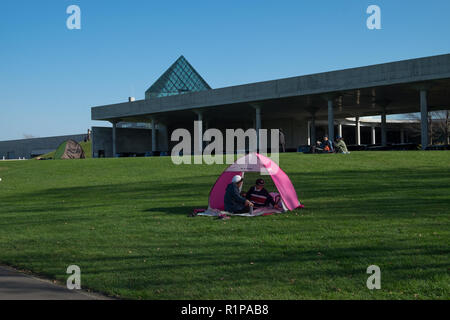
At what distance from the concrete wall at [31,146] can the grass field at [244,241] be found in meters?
59.0

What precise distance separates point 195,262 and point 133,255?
1.23 meters

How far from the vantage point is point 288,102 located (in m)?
40.6

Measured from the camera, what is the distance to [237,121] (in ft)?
191

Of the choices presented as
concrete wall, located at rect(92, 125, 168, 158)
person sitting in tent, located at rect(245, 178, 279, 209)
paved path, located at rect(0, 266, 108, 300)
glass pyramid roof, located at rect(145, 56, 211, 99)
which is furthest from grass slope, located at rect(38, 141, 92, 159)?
paved path, located at rect(0, 266, 108, 300)

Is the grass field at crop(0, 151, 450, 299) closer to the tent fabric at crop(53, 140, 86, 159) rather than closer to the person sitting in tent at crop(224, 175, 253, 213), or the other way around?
the person sitting in tent at crop(224, 175, 253, 213)

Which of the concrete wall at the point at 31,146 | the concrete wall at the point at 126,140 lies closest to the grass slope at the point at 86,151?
the concrete wall at the point at 31,146

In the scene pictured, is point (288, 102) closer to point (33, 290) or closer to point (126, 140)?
point (126, 140)

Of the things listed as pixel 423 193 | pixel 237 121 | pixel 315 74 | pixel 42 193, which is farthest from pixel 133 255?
pixel 237 121

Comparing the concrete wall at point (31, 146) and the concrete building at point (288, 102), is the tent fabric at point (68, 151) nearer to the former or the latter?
the concrete building at point (288, 102)

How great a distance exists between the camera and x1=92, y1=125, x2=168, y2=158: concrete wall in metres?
53.9

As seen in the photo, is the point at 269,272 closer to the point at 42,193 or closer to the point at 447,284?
the point at 447,284

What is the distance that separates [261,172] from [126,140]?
156ft

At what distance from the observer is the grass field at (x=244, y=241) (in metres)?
5.77

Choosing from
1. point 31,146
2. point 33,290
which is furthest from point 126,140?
point 33,290
